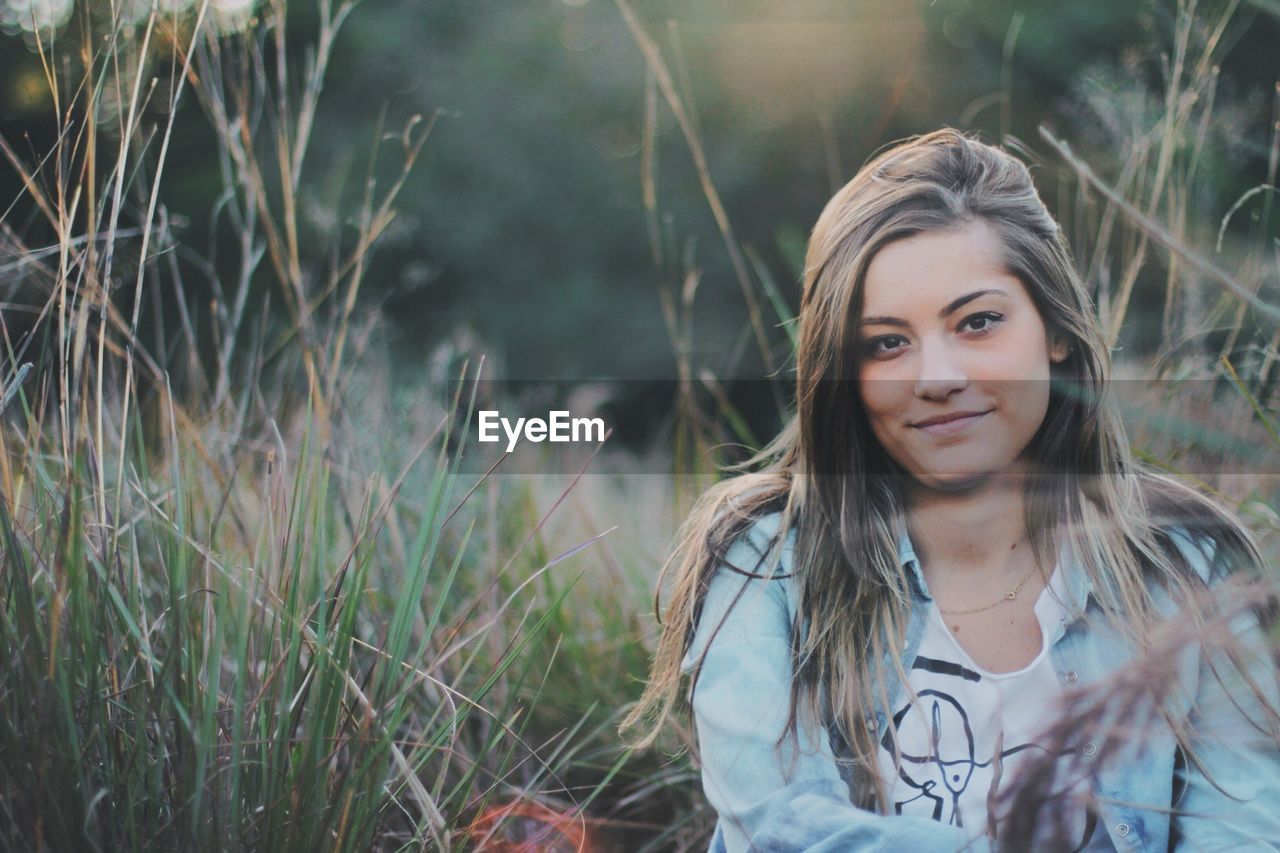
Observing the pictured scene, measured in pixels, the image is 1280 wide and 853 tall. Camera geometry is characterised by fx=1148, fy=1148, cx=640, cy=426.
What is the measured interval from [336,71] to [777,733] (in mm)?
7610

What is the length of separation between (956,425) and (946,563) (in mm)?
220

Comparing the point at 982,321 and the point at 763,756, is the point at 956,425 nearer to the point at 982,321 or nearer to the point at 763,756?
the point at 982,321

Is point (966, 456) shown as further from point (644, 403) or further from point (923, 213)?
point (644, 403)

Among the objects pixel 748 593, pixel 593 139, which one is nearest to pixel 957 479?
pixel 748 593

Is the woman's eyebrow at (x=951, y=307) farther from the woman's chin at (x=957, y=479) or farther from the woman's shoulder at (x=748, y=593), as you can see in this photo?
the woman's shoulder at (x=748, y=593)

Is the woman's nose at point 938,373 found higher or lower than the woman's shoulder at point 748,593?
higher

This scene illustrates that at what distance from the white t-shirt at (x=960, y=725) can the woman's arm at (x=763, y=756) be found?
0.30 ft

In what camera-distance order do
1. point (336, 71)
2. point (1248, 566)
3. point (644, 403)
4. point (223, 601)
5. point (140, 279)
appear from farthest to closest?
point (644, 403)
point (336, 71)
point (1248, 566)
point (140, 279)
point (223, 601)

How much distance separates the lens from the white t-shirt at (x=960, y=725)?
1.34 metres

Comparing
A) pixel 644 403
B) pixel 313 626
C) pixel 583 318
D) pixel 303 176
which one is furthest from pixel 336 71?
pixel 313 626

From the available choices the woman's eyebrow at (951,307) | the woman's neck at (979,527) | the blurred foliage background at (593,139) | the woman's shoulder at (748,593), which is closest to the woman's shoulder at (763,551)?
the woman's shoulder at (748,593)

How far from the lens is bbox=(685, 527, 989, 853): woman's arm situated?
46.8 inches

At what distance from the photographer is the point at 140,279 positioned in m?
1.25

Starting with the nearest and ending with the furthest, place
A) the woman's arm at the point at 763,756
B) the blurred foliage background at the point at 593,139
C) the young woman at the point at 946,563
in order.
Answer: the woman's arm at the point at 763,756 → the young woman at the point at 946,563 → the blurred foliage background at the point at 593,139
